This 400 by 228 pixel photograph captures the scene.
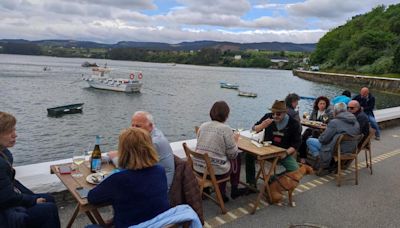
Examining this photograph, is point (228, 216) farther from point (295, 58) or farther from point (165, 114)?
point (295, 58)

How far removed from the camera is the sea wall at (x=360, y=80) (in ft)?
169

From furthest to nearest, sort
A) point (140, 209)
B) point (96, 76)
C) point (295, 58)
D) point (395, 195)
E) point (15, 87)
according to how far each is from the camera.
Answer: point (295, 58) → point (96, 76) → point (15, 87) → point (395, 195) → point (140, 209)

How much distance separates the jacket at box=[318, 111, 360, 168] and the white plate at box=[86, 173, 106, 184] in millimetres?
4152

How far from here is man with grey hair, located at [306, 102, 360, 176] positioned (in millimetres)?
5801

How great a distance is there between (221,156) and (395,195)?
3.10 metres

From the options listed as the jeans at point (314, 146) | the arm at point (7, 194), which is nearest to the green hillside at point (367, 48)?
the jeans at point (314, 146)

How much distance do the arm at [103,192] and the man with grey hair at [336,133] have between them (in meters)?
4.46

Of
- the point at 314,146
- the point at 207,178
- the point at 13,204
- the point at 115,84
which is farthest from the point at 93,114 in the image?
the point at 13,204

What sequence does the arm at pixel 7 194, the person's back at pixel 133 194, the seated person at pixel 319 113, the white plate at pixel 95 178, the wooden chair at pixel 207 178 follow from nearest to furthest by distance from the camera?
the person's back at pixel 133 194
the arm at pixel 7 194
the white plate at pixel 95 178
the wooden chair at pixel 207 178
the seated person at pixel 319 113

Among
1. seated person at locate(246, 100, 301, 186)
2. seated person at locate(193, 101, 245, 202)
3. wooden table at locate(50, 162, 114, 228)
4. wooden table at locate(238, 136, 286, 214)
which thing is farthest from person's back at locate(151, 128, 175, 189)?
seated person at locate(246, 100, 301, 186)

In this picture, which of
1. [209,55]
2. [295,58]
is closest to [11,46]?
[209,55]

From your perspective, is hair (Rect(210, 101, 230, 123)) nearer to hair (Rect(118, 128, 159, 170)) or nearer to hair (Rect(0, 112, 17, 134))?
hair (Rect(118, 128, 159, 170))

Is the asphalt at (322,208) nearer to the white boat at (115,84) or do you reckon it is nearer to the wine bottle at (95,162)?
the wine bottle at (95,162)

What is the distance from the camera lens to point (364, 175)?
6270 mm
